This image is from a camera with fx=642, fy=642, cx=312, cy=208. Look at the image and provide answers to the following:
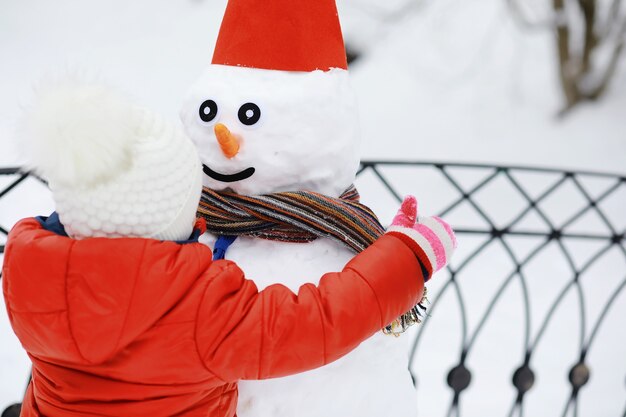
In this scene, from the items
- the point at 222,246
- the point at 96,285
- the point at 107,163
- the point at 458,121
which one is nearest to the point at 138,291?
the point at 96,285

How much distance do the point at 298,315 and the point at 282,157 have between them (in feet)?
0.88

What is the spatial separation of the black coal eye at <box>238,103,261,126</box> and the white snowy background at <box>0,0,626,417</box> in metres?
1.21

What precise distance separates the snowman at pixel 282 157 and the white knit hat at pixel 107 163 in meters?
0.18

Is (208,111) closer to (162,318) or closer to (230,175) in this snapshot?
(230,175)

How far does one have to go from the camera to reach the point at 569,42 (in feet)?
13.8

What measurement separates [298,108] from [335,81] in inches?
3.5

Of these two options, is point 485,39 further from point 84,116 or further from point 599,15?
point 84,116

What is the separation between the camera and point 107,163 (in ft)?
2.32

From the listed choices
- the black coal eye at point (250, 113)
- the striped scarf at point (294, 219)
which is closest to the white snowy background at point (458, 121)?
the striped scarf at point (294, 219)

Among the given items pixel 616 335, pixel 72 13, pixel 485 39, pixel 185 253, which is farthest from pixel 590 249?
pixel 72 13

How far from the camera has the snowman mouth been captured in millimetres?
966

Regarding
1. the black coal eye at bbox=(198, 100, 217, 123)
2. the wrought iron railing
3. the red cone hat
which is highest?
the wrought iron railing

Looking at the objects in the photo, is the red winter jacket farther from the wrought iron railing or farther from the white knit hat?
the wrought iron railing

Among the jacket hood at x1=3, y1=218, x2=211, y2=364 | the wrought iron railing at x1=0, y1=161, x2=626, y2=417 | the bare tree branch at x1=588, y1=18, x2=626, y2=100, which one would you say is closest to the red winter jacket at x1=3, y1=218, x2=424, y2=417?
the jacket hood at x1=3, y1=218, x2=211, y2=364
